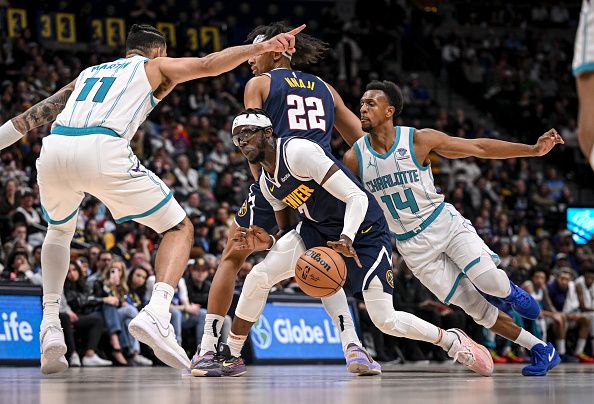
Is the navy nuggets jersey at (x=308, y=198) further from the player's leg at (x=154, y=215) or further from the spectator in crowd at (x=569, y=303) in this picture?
the spectator in crowd at (x=569, y=303)

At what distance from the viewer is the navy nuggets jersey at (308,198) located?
6.65m

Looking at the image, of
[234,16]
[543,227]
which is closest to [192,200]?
[543,227]

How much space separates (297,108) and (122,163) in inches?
62.8

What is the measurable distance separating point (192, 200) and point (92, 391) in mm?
9947

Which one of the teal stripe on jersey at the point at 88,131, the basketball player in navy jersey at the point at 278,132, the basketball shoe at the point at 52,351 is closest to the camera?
the teal stripe on jersey at the point at 88,131

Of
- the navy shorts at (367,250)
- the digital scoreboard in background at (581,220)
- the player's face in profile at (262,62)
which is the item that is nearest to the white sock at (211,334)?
the navy shorts at (367,250)

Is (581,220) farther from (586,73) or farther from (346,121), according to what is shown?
(586,73)

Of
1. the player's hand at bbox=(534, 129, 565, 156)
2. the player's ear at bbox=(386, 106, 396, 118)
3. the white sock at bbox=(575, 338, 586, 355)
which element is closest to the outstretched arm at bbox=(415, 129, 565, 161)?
the player's hand at bbox=(534, 129, 565, 156)

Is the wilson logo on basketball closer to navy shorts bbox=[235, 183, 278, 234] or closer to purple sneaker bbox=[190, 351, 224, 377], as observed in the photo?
navy shorts bbox=[235, 183, 278, 234]

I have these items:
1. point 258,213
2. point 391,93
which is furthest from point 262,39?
point 258,213

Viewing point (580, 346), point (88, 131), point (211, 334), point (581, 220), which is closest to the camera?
point (88, 131)

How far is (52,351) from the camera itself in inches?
246

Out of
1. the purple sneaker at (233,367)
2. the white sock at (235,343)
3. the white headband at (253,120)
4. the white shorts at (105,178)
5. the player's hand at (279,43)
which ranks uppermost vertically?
the player's hand at (279,43)

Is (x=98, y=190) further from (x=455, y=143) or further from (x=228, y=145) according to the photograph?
(x=228, y=145)
